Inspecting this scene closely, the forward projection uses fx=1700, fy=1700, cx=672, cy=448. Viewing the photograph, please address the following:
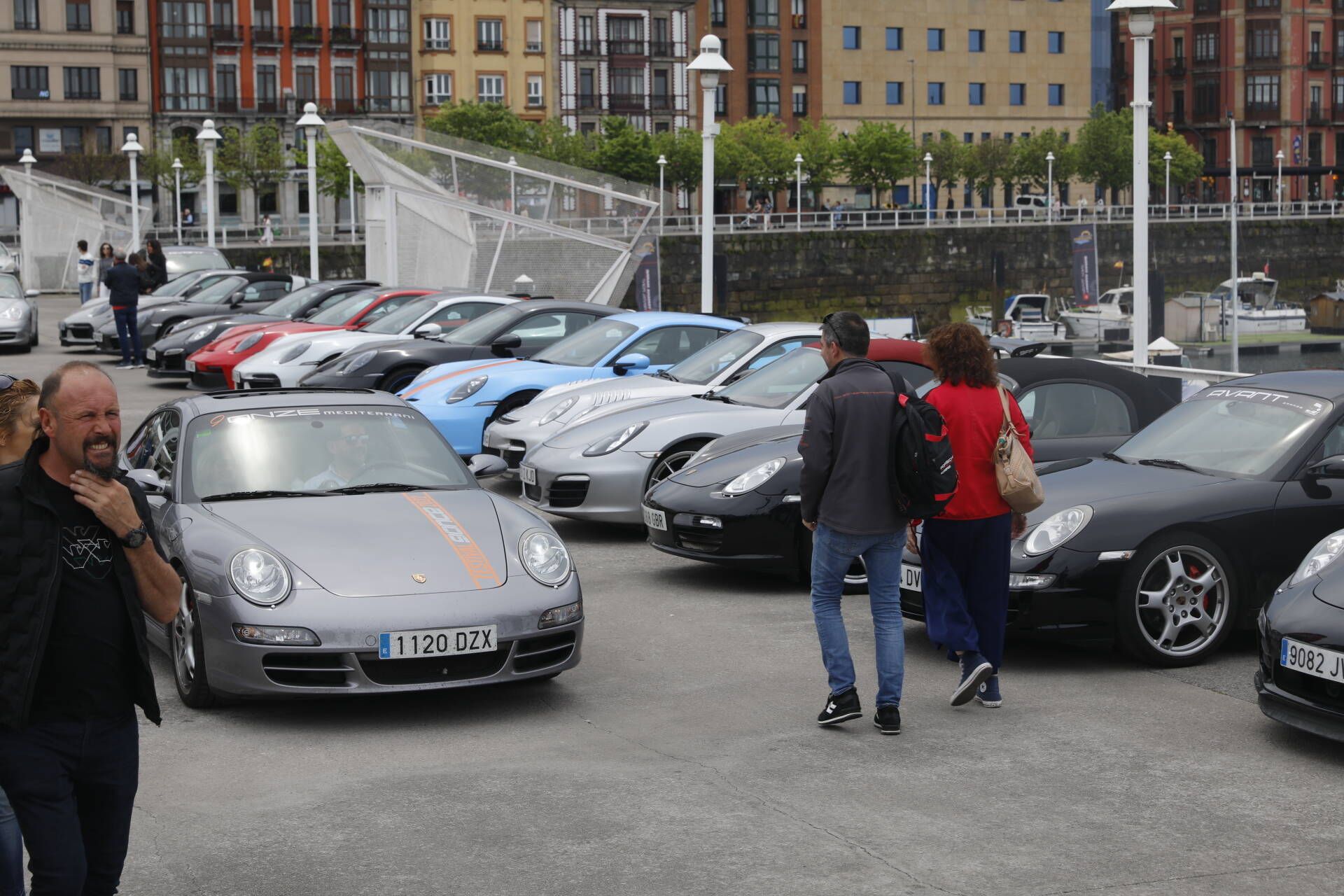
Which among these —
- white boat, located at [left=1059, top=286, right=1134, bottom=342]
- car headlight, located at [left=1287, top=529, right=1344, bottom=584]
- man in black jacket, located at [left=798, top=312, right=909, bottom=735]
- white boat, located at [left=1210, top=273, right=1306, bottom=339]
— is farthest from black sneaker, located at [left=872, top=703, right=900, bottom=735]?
white boat, located at [left=1059, top=286, right=1134, bottom=342]

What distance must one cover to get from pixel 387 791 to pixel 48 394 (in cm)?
264

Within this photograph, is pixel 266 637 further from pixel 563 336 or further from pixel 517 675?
pixel 563 336

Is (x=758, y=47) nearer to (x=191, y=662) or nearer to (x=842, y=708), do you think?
(x=191, y=662)

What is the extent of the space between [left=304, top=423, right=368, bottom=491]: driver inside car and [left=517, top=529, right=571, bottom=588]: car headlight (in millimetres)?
1023

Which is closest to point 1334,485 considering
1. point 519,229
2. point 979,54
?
point 519,229

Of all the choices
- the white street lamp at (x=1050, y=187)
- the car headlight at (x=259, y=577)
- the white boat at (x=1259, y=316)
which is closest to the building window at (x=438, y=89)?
the white street lamp at (x=1050, y=187)

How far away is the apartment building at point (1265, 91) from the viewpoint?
11375cm

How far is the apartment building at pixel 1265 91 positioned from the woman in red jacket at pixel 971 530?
11102cm

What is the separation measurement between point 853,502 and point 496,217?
24.0 meters

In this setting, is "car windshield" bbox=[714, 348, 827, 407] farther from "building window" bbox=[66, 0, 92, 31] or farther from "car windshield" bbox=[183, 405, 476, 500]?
"building window" bbox=[66, 0, 92, 31]

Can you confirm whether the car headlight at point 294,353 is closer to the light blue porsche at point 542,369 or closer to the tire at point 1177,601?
the light blue porsche at point 542,369

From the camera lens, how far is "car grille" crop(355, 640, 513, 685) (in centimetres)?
686

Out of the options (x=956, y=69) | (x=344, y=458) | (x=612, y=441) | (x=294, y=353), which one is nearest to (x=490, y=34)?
(x=956, y=69)

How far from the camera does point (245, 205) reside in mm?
93812
